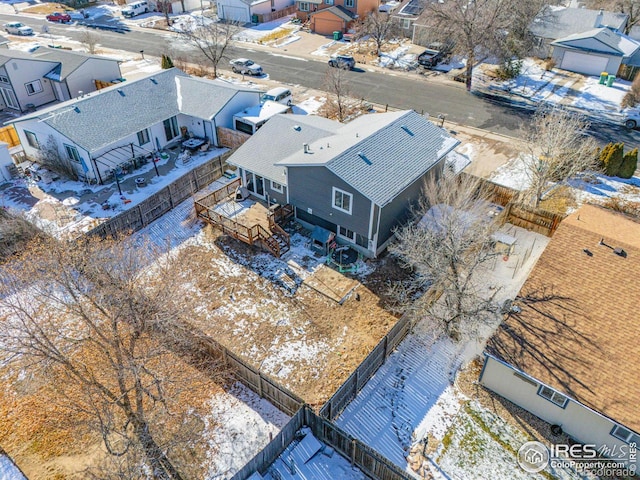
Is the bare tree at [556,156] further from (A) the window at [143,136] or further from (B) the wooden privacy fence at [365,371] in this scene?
(A) the window at [143,136]

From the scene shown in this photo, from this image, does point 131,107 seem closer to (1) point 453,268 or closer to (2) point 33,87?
(2) point 33,87

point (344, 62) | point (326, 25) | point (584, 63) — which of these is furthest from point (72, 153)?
point (584, 63)

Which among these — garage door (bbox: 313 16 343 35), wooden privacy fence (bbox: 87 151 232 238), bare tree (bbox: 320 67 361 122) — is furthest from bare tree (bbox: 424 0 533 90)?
wooden privacy fence (bbox: 87 151 232 238)

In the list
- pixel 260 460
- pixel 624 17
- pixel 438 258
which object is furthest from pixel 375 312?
pixel 624 17

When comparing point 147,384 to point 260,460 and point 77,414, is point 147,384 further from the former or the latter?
point 260,460

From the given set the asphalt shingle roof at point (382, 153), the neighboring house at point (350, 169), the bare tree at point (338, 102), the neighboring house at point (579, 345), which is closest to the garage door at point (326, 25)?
the bare tree at point (338, 102)
